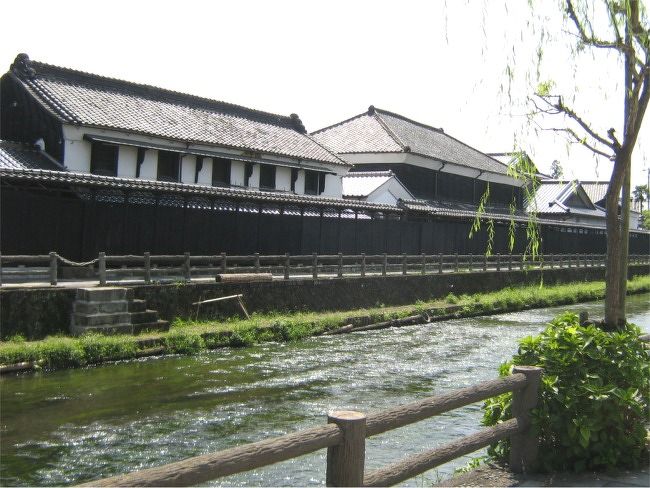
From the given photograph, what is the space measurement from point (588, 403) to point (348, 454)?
2390 mm

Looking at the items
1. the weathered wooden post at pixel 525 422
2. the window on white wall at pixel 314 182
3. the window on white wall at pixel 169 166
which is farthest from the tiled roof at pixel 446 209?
the weathered wooden post at pixel 525 422

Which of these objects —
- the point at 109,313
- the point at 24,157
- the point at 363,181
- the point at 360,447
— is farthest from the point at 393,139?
the point at 360,447

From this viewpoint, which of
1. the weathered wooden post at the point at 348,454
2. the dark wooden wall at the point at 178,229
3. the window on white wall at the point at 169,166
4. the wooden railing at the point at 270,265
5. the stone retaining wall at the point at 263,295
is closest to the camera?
the weathered wooden post at the point at 348,454

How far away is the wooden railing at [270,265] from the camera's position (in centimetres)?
1612

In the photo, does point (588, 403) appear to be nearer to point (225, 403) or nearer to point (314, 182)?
point (225, 403)

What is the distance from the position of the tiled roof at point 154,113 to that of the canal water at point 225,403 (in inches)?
472

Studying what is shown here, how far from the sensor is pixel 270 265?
76.0ft

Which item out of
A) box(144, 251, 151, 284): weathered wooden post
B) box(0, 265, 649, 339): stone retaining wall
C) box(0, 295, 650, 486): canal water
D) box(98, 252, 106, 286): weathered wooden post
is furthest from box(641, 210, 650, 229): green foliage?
box(98, 252, 106, 286): weathered wooden post

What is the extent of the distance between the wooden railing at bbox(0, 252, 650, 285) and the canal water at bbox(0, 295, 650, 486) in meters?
3.10

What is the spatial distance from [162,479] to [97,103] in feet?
77.4

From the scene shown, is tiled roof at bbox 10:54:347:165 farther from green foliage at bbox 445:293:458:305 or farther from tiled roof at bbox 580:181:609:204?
tiled roof at bbox 580:181:609:204

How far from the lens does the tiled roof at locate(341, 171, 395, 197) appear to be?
33500 millimetres

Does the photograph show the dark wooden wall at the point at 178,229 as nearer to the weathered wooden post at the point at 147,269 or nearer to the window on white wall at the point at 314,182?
the weathered wooden post at the point at 147,269

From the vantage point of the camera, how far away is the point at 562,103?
7539 millimetres
